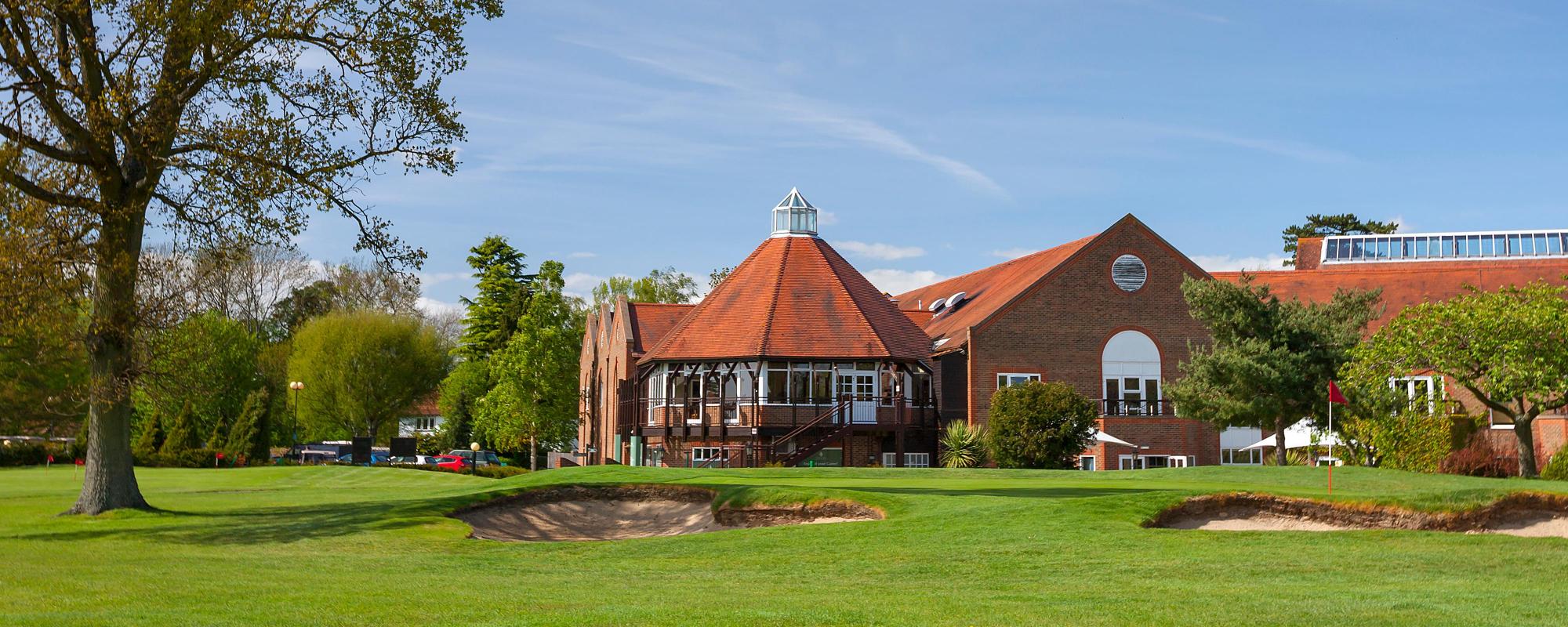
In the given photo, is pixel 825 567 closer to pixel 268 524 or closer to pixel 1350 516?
pixel 1350 516

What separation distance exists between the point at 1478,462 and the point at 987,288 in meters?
24.1

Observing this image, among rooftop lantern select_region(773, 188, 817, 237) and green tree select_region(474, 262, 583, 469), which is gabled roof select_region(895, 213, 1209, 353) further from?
green tree select_region(474, 262, 583, 469)

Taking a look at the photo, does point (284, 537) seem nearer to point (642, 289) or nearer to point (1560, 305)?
point (1560, 305)

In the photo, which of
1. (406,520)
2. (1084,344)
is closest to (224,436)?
(1084,344)

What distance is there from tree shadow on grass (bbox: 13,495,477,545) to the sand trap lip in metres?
11.5

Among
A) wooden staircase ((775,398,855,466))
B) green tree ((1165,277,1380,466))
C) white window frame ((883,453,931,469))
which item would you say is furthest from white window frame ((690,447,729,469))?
green tree ((1165,277,1380,466))

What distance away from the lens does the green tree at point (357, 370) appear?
234 ft

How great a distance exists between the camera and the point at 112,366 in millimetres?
21484

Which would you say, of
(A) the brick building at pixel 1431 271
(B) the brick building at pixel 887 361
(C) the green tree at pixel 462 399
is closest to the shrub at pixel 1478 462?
(A) the brick building at pixel 1431 271

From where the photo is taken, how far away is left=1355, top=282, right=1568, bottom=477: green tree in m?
28.9

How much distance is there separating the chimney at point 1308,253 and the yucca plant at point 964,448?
105 ft

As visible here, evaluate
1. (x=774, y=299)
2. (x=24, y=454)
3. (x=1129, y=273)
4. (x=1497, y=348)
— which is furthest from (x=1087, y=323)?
(x=24, y=454)

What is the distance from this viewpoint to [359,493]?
1089 inches

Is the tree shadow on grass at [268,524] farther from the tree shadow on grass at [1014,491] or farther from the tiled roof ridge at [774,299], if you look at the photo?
the tiled roof ridge at [774,299]
